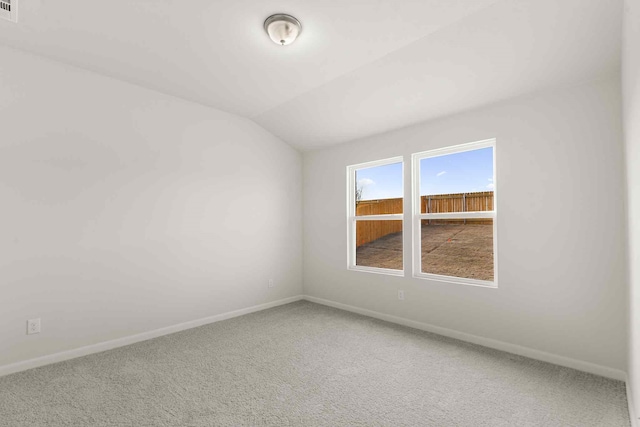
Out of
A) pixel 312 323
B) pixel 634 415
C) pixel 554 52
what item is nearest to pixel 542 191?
pixel 554 52

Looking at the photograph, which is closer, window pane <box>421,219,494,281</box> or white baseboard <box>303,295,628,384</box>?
white baseboard <box>303,295,628,384</box>

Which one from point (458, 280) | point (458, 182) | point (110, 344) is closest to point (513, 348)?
point (458, 280)

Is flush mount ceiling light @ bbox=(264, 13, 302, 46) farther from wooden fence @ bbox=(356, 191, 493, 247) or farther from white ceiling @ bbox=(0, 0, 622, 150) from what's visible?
wooden fence @ bbox=(356, 191, 493, 247)

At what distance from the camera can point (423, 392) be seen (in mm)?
2158

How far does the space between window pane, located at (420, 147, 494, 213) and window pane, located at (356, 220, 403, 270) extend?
20.9 inches

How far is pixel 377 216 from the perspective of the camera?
402cm

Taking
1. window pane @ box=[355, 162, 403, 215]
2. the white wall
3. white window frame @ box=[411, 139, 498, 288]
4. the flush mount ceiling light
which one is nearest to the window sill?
white window frame @ box=[411, 139, 498, 288]

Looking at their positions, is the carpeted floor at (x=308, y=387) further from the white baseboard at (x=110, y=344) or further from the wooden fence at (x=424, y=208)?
the wooden fence at (x=424, y=208)

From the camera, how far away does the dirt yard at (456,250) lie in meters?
3.16

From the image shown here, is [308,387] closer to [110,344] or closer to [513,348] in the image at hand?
[513,348]

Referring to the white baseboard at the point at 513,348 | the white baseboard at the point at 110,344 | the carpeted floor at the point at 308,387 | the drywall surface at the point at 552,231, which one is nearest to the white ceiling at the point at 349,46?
the drywall surface at the point at 552,231

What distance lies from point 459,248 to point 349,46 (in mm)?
2304

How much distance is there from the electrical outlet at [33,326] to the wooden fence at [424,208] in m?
3.38

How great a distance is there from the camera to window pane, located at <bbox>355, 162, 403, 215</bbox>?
153 inches
